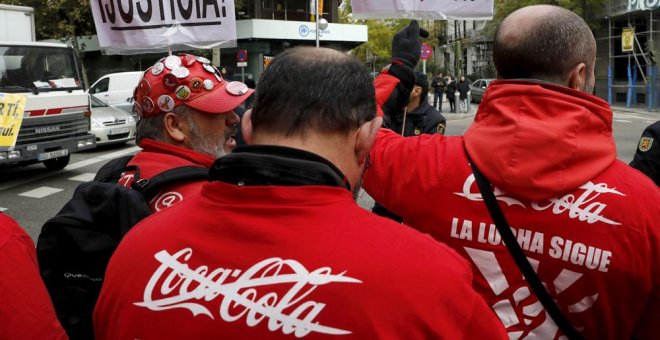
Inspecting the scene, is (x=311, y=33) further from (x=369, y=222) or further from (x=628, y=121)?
(x=369, y=222)

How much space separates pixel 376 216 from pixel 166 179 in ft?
3.50

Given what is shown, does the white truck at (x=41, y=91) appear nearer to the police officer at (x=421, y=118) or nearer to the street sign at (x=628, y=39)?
the police officer at (x=421, y=118)

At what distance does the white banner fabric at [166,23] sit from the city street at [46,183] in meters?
3.43

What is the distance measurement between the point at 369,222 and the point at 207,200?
329 millimetres

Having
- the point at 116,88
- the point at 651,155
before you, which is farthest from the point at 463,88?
the point at 651,155

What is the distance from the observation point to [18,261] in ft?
5.15

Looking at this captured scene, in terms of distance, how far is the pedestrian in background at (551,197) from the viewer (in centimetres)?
169

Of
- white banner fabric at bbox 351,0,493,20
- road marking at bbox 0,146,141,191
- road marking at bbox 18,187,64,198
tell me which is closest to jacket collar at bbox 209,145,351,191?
white banner fabric at bbox 351,0,493,20

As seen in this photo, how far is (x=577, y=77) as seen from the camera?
180 cm

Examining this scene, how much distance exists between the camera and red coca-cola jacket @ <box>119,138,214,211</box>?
2.07 m

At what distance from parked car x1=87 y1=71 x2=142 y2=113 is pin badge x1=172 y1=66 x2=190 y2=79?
1718cm

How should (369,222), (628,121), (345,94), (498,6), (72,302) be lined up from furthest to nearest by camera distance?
(498,6) < (628,121) < (72,302) < (345,94) < (369,222)

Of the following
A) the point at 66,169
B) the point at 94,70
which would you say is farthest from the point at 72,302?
the point at 94,70

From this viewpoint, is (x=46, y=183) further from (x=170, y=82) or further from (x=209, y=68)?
(x=170, y=82)
